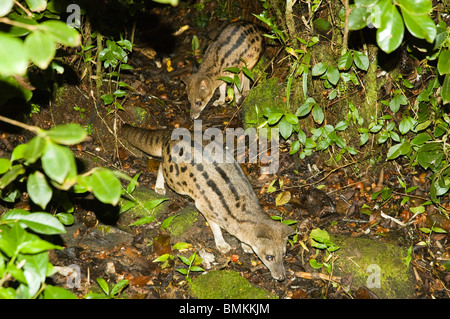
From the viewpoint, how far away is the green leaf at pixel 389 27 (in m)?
2.52

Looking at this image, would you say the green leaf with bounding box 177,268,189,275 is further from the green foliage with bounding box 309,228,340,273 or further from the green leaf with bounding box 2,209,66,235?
the green leaf with bounding box 2,209,66,235

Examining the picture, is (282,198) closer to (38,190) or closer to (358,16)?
(358,16)

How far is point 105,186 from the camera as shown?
236 centimetres

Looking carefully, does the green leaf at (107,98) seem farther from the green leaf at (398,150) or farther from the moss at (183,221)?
the green leaf at (398,150)

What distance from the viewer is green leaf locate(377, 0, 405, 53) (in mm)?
2518

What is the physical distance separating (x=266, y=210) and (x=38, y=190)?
371cm

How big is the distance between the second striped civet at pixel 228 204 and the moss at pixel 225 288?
0.37 m

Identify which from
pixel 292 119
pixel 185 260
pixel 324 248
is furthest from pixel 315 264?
pixel 292 119

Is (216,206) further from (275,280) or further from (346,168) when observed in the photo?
(346,168)

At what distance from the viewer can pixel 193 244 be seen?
17.9 feet

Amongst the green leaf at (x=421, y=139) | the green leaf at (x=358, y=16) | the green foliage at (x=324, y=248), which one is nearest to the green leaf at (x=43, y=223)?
the green leaf at (x=358, y=16)

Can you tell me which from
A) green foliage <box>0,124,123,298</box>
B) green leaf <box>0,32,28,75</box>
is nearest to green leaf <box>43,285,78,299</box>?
green foliage <box>0,124,123,298</box>

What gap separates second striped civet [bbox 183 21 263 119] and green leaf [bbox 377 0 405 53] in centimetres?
485

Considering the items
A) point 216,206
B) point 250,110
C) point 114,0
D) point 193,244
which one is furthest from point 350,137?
point 114,0
